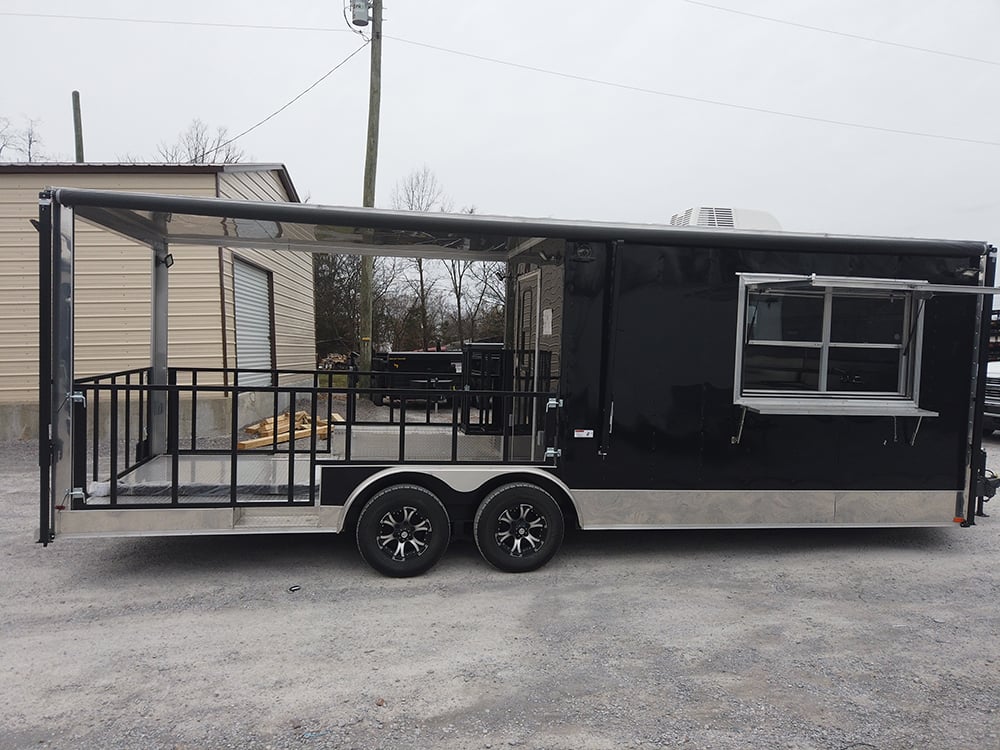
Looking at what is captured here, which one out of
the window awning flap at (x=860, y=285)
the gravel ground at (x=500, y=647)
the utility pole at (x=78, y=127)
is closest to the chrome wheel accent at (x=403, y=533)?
the gravel ground at (x=500, y=647)

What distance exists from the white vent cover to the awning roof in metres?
0.38

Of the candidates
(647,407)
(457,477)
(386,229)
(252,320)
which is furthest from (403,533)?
(252,320)

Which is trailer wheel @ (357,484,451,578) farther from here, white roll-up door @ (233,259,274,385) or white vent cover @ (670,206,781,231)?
white roll-up door @ (233,259,274,385)

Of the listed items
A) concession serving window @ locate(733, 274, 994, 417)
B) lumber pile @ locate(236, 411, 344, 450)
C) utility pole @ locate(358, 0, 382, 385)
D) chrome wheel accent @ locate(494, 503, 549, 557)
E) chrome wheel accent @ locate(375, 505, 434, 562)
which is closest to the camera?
chrome wheel accent @ locate(375, 505, 434, 562)

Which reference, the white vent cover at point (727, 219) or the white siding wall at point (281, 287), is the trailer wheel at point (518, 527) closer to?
the white vent cover at point (727, 219)

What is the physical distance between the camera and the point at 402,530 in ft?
16.3

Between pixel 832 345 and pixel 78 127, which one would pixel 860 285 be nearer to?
pixel 832 345

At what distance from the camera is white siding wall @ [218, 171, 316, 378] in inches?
432

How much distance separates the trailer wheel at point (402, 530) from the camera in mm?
4922

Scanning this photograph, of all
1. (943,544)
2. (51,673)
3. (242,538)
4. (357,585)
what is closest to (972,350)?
(943,544)

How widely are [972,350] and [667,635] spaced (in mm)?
3516

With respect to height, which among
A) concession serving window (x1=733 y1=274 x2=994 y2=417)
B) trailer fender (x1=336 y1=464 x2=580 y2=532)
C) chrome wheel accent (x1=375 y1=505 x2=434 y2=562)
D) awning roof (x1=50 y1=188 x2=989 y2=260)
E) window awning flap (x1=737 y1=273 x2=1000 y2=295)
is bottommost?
chrome wheel accent (x1=375 y1=505 x2=434 y2=562)

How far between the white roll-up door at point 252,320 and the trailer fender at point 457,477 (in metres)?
6.77

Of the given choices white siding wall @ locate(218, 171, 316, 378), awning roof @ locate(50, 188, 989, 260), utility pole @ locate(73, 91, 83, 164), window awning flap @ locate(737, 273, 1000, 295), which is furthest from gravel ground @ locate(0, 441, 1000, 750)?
utility pole @ locate(73, 91, 83, 164)
